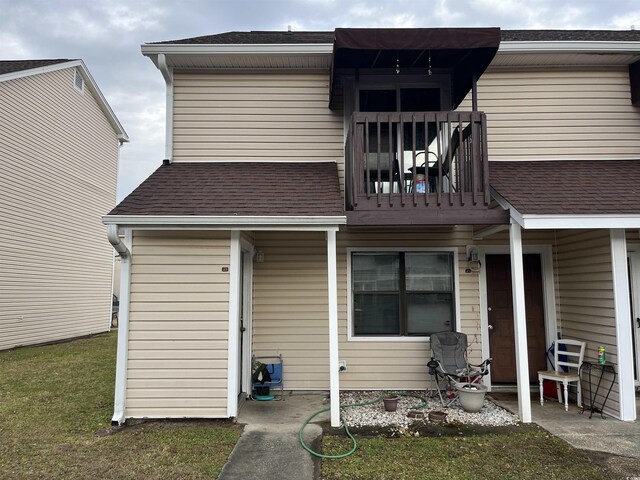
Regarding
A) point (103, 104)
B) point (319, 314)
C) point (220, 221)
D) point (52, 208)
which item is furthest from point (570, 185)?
point (103, 104)

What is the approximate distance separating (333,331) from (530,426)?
2255 millimetres

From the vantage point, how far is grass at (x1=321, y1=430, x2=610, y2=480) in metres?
3.16

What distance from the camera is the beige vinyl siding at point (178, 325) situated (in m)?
4.35

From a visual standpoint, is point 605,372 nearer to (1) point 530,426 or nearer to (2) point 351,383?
(1) point 530,426

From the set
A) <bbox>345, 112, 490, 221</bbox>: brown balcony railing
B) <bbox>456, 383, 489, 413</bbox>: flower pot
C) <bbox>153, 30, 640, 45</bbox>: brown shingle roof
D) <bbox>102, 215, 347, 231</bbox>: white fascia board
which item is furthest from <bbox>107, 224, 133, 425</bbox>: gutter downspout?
<bbox>456, 383, 489, 413</bbox>: flower pot

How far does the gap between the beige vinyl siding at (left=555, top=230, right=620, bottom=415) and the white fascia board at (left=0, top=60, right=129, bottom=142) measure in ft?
38.7

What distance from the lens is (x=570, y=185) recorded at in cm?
494

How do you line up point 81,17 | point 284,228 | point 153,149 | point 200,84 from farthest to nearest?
point 153,149 → point 81,17 → point 200,84 → point 284,228

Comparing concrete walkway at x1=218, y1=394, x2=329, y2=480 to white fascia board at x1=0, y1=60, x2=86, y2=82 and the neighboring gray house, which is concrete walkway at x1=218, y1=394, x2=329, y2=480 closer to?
the neighboring gray house

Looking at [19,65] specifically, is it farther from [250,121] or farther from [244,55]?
[250,121]

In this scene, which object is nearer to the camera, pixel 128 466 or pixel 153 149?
pixel 128 466

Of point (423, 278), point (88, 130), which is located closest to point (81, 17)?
point (88, 130)

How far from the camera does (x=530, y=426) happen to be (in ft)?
13.7

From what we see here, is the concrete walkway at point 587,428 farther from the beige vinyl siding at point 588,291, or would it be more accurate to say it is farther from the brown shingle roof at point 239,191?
the brown shingle roof at point 239,191
